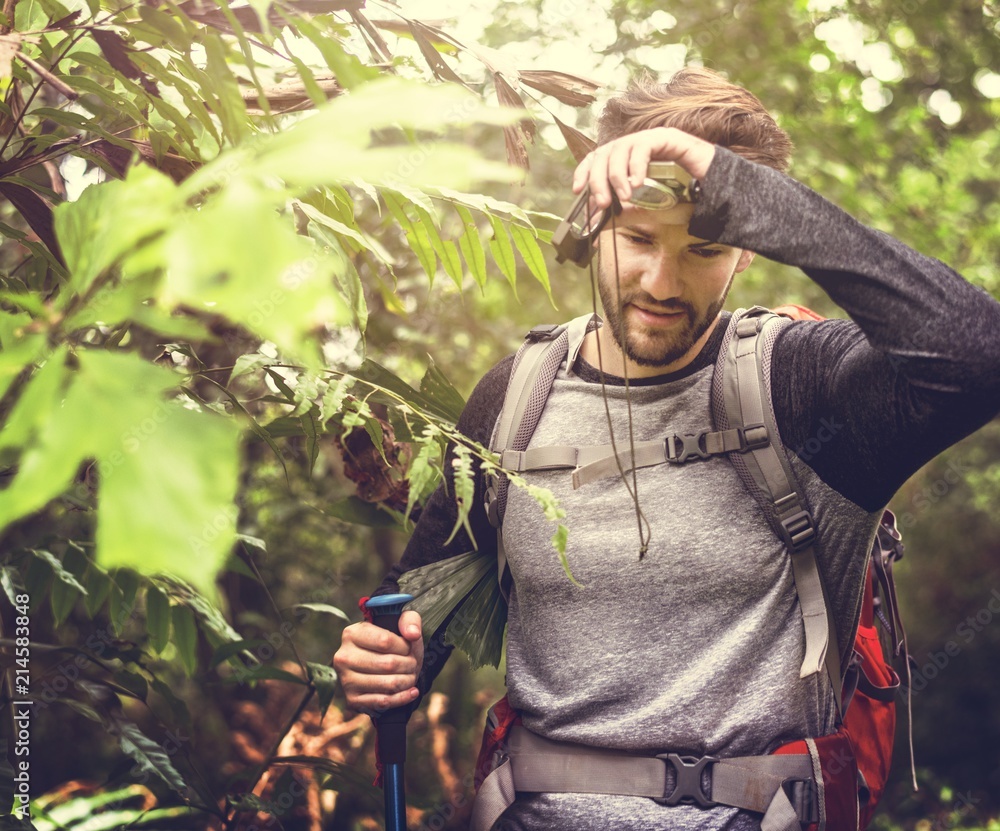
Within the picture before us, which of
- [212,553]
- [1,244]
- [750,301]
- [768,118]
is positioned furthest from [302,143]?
[750,301]

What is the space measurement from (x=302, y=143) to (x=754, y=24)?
4.86m

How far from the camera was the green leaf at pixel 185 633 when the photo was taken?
164cm

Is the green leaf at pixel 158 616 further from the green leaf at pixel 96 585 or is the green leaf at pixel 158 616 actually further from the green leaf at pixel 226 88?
the green leaf at pixel 226 88

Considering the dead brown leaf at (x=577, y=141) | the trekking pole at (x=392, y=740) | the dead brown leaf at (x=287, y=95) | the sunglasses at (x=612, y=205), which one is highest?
the dead brown leaf at (x=287, y=95)

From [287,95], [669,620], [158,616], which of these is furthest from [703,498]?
[158,616]

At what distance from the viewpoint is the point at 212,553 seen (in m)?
0.44

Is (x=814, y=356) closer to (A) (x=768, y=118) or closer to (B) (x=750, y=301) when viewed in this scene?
(A) (x=768, y=118)

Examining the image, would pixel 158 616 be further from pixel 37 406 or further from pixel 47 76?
pixel 37 406

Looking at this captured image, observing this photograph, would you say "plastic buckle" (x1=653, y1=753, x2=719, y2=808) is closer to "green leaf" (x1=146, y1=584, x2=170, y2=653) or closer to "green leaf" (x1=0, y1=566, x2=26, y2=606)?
"green leaf" (x1=146, y1=584, x2=170, y2=653)

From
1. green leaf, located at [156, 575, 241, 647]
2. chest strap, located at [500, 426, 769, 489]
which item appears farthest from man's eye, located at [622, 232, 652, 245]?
green leaf, located at [156, 575, 241, 647]

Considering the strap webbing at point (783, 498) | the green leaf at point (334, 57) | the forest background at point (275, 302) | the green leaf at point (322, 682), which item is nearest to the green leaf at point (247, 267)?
the forest background at point (275, 302)

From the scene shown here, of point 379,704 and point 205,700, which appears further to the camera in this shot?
point 205,700

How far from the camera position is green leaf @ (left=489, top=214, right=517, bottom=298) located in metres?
1.29

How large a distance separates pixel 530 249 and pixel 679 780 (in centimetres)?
85
